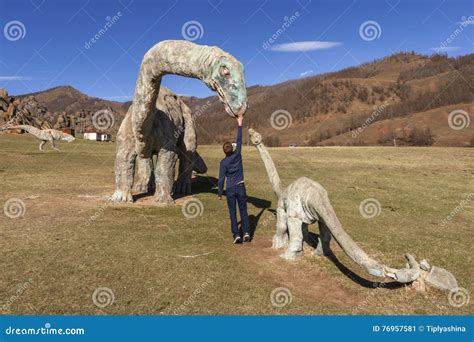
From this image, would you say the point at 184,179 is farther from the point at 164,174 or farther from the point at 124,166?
the point at 124,166

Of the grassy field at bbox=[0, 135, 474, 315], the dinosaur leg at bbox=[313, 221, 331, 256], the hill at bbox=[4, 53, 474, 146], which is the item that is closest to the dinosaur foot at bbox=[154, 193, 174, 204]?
the grassy field at bbox=[0, 135, 474, 315]

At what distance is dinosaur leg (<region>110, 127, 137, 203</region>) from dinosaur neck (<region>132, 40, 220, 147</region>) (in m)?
0.75

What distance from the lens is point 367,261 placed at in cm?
614

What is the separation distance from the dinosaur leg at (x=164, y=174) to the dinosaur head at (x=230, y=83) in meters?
4.56

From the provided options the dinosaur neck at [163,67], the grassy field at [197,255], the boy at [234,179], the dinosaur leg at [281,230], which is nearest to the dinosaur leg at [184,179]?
the grassy field at [197,255]

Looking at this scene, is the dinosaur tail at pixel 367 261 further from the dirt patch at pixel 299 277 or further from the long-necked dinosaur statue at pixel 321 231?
the dirt patch at pixel 299 277

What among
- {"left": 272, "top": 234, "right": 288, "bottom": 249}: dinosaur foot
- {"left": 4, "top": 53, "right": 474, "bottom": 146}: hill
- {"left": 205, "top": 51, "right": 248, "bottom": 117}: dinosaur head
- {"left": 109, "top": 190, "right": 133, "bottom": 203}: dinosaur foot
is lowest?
{"left": 272, "top": 234, "right": 288, "bottom": 249}: dinosaur foot

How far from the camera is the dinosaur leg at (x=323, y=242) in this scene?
25.4 feet

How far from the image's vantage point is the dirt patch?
6379 millimetres

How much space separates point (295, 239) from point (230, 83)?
10.3ft

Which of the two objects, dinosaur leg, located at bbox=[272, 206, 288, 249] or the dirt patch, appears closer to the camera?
the dirt patch

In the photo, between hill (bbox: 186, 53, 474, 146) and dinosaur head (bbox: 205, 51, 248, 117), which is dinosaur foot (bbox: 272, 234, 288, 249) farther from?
hill (bbox: 186, 53, 474, 146)

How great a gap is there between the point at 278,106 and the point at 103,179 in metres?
102

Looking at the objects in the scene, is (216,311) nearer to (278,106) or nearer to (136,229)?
(136,229)
